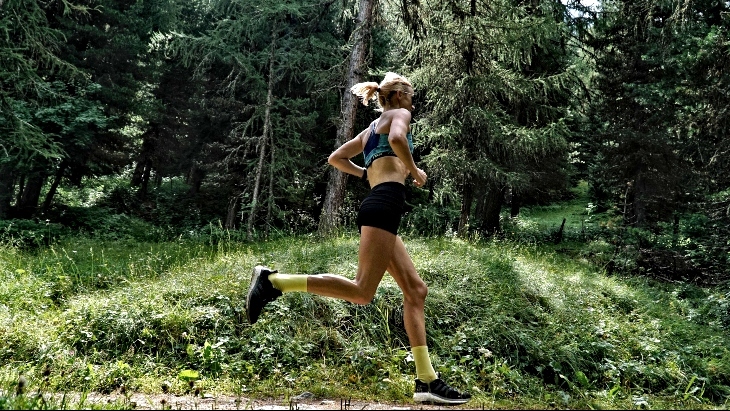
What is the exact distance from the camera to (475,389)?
405 cm

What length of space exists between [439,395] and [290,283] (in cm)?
133

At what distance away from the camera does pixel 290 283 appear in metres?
3.48

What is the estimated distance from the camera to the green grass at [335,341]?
13.1 feet

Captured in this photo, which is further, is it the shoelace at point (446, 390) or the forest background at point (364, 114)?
the forest background at point (364, 114)

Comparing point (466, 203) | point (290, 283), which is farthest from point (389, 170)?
point (466, 203)

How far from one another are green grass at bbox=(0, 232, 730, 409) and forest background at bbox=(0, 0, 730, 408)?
2.31 metres

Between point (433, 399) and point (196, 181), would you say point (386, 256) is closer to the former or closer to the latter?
point (433, 399)

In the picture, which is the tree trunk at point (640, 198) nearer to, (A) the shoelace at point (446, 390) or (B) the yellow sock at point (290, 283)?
(A) the shoelace at point (446, 390)

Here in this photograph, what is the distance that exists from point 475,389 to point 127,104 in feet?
55.8

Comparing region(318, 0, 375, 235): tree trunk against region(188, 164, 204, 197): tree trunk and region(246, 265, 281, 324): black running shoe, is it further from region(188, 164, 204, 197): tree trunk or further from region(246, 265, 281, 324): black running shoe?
region(188, 164, 204, 197): tree trunk

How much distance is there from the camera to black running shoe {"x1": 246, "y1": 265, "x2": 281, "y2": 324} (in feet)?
11.4

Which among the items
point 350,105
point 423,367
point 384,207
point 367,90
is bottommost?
point 423,367

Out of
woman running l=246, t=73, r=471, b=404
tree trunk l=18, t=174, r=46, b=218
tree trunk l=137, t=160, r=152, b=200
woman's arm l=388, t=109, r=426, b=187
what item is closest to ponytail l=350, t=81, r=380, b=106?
woman running l=246, t=73, r=471, b=404

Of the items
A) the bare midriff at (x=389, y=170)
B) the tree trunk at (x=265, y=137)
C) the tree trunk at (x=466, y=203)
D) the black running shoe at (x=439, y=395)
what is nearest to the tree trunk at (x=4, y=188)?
the tree trunk at (x=265, y=137)
